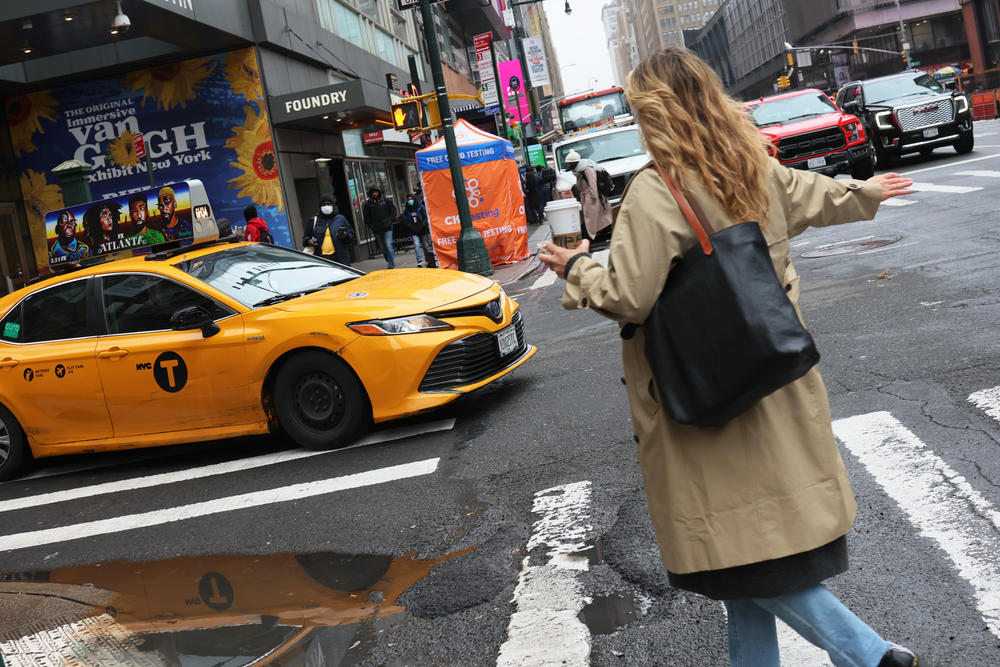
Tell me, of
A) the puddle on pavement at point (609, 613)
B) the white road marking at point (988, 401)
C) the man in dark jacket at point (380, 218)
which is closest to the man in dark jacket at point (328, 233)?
the man in dark jacket at point (380, 218)

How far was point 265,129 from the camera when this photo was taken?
22078 mm

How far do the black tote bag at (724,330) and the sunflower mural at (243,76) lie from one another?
2091cm

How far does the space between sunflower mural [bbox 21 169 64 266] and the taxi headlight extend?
1803 centimetres

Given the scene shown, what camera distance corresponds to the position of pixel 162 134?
22312 millimetres

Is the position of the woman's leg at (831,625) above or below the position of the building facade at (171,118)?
below

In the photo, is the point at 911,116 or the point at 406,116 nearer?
the point at 406,116

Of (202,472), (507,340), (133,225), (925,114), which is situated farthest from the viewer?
(925,114)

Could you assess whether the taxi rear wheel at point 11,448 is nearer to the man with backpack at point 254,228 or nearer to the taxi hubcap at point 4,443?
the taxi hubcap at point 4,443

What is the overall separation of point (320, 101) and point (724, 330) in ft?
67.6

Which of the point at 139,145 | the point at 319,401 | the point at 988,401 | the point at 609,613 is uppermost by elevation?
the point at 139,145

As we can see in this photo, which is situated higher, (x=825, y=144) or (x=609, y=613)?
(x=825, y=144)

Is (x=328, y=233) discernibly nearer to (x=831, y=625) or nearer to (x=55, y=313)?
(x=55, y=313)

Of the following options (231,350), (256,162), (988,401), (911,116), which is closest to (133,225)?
(231,350)

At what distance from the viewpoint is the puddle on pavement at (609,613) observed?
3.68m
